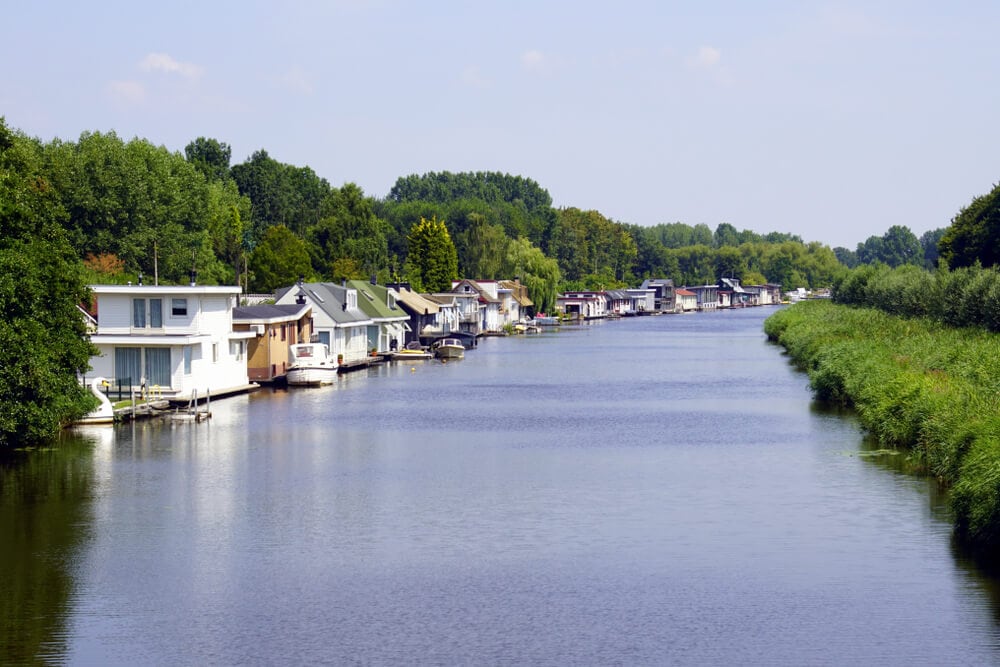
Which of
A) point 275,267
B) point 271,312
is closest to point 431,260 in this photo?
point 275,267

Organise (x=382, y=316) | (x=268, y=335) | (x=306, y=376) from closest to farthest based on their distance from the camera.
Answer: (x=268, y=335)
(x=306, y=376)
(x=382, y=316)

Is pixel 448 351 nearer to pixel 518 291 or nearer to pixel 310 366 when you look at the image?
pixel 310 366

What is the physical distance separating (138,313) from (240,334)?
26.3 feet

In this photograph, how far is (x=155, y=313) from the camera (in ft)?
203

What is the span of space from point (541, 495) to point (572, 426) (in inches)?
734

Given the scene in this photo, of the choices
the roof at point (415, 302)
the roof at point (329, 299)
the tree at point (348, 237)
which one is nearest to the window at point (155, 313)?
the roof at point (329, 299)

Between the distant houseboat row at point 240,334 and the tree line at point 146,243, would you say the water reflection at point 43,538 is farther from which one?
the distant houseboat row at point 240,334

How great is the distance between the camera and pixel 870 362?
59.7 metres

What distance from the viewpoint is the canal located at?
24656mm

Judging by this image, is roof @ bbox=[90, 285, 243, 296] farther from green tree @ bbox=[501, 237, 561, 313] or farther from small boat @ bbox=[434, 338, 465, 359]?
green tree @ bbox=[501, 237, 561, 313]

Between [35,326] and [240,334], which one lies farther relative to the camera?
[240,334]

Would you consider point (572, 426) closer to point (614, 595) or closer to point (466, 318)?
point (614, 595)

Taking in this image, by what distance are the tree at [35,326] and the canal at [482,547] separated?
185 centimetres

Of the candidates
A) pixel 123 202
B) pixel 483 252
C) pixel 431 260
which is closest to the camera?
pixel 123 202
